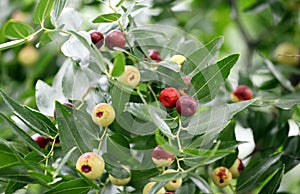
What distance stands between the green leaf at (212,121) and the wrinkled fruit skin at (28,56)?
2.21 ft

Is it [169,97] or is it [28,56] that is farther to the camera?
[28,56]

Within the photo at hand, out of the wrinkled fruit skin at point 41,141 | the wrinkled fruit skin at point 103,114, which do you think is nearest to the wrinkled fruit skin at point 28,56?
the wrinkled fruit skin at point 41,141

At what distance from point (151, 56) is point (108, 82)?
9 cm

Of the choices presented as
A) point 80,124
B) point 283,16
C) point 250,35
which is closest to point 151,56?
point 80,124

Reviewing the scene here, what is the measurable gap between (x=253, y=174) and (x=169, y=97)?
0.68 ft

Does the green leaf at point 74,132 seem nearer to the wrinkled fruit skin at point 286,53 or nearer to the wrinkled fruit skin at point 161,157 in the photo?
the wrinkled fruit skin at point 161,157

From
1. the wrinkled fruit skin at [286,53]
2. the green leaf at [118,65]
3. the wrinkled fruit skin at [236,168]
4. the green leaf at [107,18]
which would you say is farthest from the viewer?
the wrinkled fruit skin at [286,53]

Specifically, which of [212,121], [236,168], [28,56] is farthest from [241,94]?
[28,56]

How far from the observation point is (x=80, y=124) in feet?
2.43

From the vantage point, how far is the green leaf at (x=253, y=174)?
84 cm

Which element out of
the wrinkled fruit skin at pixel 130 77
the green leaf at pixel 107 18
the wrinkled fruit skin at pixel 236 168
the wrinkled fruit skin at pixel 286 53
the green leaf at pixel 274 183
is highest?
the green leaf at pixel 107 18

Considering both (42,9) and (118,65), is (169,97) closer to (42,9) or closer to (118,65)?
(118,65)

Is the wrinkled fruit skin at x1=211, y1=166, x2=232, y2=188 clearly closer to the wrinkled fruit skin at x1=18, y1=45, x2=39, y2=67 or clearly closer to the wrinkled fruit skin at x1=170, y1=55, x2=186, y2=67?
the wrinkled fruit skin at x1=170, y1=55, x2=186, y2=67

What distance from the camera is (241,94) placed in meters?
0.96
